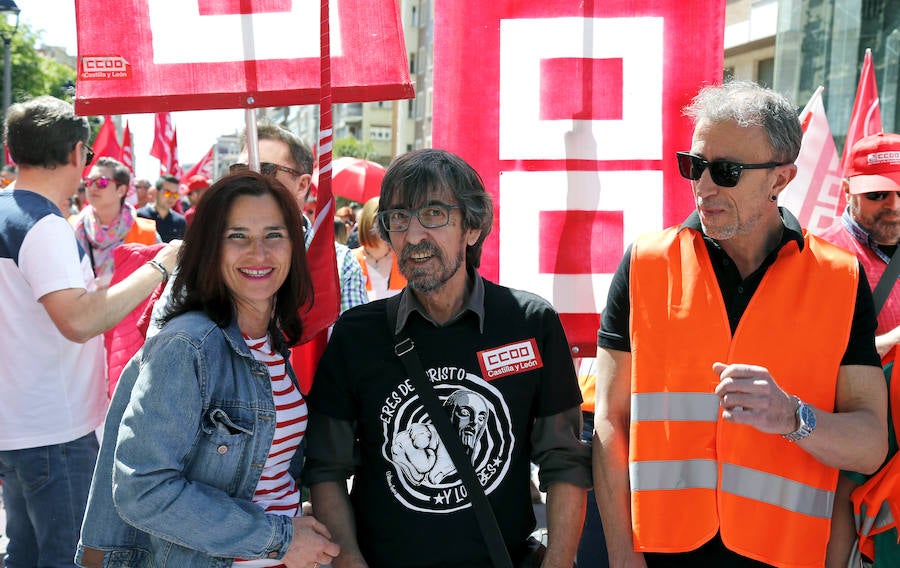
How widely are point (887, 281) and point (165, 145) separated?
11.1 m

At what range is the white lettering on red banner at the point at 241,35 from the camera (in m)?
2.94

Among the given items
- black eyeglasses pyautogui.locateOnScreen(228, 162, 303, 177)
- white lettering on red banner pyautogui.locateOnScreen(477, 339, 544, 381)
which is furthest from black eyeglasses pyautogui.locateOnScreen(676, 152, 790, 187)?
black eyeglasses pyautogui.locateOnScreen(228, 162, 303, 177)

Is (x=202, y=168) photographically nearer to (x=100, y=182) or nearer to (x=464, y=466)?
(x=100, y=182)

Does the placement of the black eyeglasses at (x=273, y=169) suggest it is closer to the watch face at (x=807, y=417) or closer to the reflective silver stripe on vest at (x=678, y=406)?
the reflective silver stripe on vest at (x=678, y=406)

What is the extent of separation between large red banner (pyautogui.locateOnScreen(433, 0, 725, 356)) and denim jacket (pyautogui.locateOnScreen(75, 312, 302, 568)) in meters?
1.22

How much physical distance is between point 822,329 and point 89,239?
15.7ft

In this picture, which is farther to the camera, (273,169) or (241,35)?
(273,169)

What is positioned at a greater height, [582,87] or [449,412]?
[582,87]

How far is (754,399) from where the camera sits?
194 centimetres

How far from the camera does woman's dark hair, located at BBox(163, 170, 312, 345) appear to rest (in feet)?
7.20

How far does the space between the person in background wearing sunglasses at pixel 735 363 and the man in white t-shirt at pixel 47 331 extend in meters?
1.65

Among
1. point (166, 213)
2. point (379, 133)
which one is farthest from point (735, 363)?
point (379, 133)

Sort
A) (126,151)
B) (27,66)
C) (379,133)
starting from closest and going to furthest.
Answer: (126,151) < (27,66) < (379,133)

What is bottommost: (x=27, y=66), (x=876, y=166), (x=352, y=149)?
(x=352, y=149)
